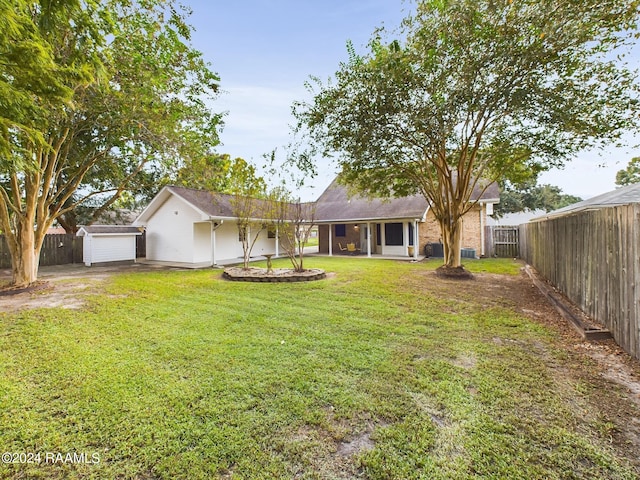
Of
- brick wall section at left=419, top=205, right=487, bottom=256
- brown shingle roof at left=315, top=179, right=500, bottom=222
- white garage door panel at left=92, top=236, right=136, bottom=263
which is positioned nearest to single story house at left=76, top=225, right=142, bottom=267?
white garage door panel at left=92, top=236, right=136, bottom=263

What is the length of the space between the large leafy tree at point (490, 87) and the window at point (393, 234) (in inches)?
289

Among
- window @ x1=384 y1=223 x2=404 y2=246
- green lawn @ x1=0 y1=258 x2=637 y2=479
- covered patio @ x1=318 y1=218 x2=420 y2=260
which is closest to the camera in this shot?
green lawn @ x1=0 y1=258 x2=637 y2=479

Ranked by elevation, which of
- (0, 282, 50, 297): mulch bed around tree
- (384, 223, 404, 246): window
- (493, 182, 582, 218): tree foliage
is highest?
(493, 182, 582, 218): tree foliage

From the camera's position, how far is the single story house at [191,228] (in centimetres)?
1449

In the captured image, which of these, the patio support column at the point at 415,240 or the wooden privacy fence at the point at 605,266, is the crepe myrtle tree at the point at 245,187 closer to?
the patio support column at the point at 415,240

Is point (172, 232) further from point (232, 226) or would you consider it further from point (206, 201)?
point (232, 226)

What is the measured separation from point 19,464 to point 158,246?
1578 cm

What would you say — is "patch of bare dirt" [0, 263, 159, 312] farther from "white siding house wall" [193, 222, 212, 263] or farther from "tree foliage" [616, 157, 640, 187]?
"tree foliage" [616, 157, 640, 187]

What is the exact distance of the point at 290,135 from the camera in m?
10.2

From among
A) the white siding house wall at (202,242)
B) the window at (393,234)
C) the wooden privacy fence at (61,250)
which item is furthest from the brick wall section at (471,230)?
the wooden privacy fence at (61,250)

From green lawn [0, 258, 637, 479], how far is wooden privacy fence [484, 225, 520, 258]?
39.8 ft

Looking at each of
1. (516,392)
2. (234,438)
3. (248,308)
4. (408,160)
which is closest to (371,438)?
(234,438)

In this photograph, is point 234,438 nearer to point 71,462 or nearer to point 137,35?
point 71,462

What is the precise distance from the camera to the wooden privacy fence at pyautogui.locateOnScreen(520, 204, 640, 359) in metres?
3.65
